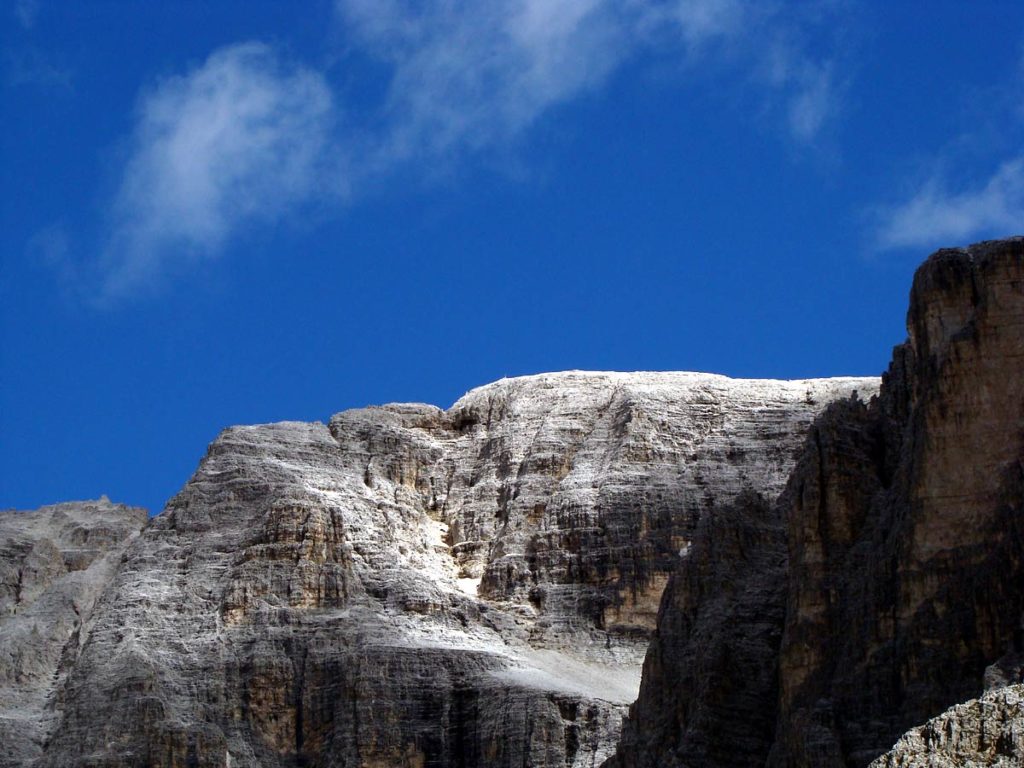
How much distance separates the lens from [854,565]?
102 m

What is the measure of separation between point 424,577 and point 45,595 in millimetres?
20757

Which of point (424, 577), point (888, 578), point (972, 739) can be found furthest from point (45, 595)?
point (972, 739)

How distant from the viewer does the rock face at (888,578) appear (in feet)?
309

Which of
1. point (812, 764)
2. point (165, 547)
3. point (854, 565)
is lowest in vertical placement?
point (812, 764)

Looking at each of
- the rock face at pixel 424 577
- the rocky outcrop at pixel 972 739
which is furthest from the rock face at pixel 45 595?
the rocky outcrop at pixel 972 739

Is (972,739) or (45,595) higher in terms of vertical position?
(45,595)

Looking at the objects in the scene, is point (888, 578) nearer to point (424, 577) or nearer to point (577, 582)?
point (577, 582)

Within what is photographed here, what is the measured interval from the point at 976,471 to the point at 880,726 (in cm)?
930

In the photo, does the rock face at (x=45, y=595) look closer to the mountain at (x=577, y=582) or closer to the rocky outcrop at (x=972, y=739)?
the mountain at (x=577, y=582)

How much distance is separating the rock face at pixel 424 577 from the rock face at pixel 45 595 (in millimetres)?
2035

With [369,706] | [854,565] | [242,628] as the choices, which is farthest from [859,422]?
[242,628]

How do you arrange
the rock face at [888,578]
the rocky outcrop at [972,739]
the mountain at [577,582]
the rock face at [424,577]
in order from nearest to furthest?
1. the rocky outcrop at [972,739]
2. the rock face at [888,578]
3. the mountain at [577,582]
4. the rock face at [424,577]

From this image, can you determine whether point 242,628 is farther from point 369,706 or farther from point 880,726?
point 880,726

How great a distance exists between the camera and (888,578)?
98.1 m
